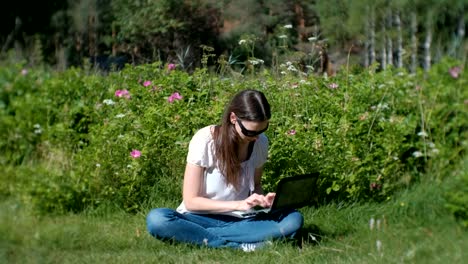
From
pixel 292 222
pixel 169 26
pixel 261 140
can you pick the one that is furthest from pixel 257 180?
pixel 169 26

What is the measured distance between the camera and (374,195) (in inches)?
163

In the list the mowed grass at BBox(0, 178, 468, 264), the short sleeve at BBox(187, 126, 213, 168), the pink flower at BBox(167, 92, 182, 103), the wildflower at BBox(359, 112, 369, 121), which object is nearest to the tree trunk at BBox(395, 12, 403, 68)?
the wildflower at BBox(359, 112, 369, 121)

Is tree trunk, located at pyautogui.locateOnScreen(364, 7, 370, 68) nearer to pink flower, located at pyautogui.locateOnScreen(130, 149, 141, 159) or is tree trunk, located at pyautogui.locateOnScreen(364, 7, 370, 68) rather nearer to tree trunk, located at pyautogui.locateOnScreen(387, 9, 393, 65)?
tree trunk, located at pyautogui.locateOnScreen(387, 9, 393, 65)

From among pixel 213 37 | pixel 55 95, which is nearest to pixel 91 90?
pixel 55 95

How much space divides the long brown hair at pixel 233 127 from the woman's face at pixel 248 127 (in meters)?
0.02

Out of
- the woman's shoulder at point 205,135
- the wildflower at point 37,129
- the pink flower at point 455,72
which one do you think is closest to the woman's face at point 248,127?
the woman's shoulder at point 205,135

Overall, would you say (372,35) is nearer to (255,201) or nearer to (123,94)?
(123,94)

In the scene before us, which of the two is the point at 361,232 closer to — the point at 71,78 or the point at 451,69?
the point at 451,69

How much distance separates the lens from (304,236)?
3.62m

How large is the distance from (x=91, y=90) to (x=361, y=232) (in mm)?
2411

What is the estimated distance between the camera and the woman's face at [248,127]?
3.19m

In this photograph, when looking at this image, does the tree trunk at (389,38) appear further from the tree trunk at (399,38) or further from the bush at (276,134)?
the bush at (276,134)

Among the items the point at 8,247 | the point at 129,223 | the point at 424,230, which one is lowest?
the point at 129,223

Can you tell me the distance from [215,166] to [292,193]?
41cm
